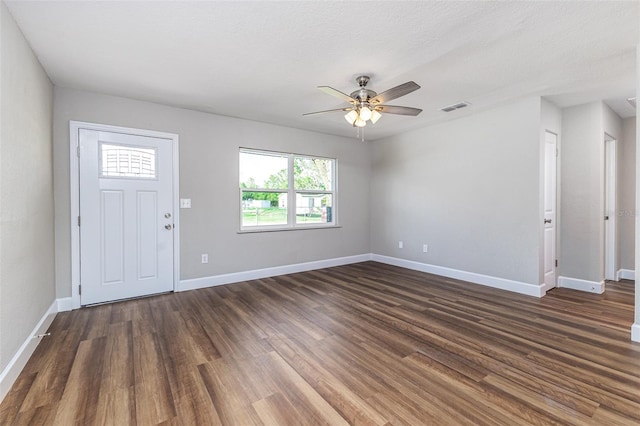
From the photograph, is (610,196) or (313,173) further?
(313,173)

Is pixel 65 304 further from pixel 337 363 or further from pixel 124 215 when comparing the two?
pixel 337 363

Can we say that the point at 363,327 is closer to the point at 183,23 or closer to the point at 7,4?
the point at 183,23

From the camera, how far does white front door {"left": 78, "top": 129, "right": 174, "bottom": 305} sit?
334 cm

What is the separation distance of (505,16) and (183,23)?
7.54ft

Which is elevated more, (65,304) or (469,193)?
(469,193)

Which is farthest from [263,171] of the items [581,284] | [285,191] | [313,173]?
[581,284]

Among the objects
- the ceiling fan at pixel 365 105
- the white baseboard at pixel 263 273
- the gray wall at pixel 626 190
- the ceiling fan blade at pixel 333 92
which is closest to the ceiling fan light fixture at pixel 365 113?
the ceiling fan at pixel 365 105

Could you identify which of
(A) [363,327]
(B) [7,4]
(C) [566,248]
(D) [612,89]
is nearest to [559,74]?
(D) [612,89]

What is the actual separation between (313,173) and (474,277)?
10.2ft

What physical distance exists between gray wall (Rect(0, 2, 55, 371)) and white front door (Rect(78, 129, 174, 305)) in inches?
16.6

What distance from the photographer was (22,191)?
2.19 meters

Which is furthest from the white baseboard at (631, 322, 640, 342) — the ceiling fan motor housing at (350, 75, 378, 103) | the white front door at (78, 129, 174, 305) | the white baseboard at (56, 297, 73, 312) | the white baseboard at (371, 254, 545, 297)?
the white baseboard at (56, 297, 73, 312)

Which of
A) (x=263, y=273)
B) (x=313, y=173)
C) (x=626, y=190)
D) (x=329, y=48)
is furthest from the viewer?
(x=313, y=173)

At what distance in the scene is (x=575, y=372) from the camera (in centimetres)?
199
